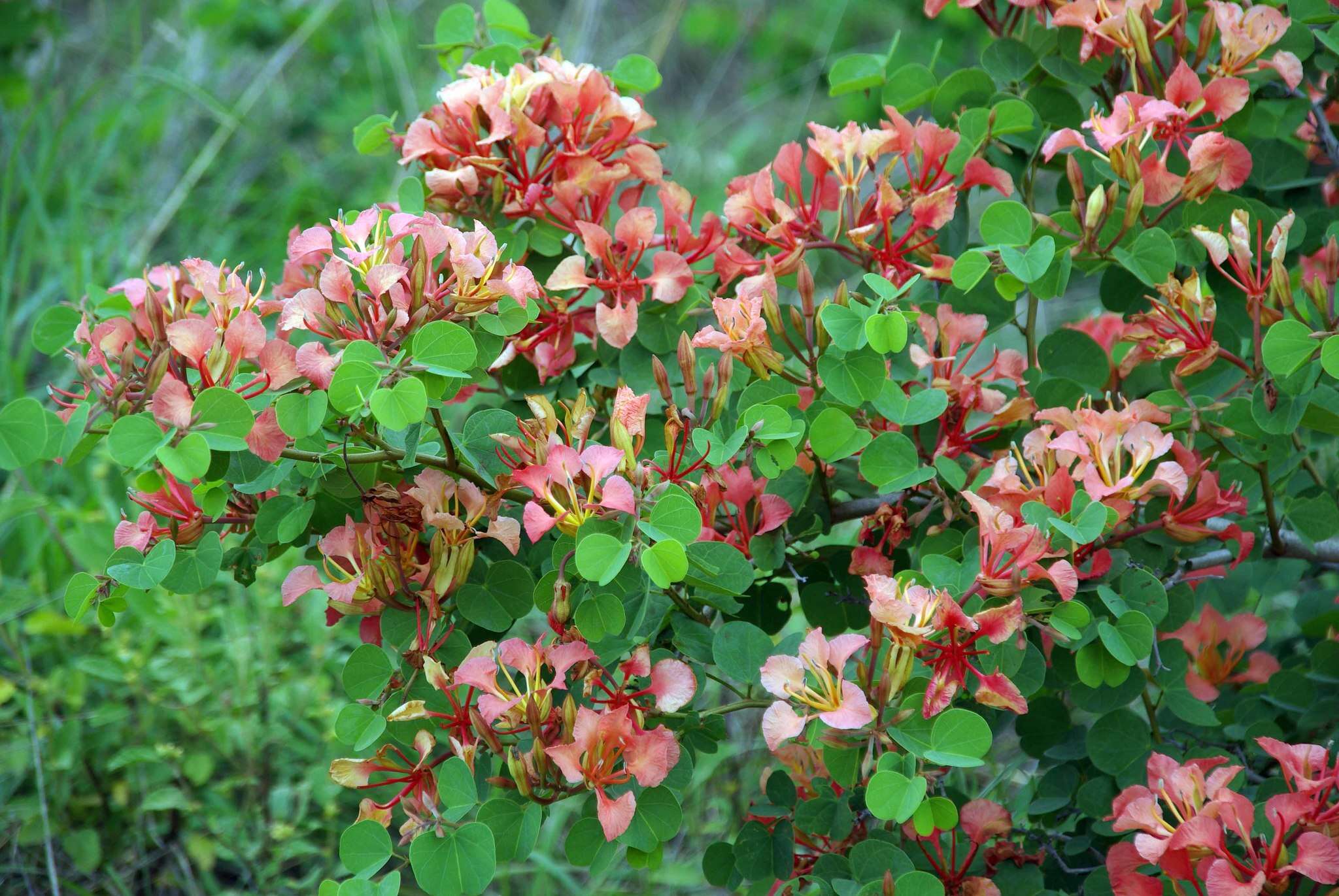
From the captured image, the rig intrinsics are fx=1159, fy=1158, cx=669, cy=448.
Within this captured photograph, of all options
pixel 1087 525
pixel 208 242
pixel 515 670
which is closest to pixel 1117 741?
pixel 1087 525

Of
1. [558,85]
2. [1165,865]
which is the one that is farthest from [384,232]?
[1165,865]

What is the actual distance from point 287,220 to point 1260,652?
7.85 ft

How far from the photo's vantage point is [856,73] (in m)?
1.11

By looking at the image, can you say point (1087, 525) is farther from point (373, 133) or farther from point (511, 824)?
point (373, 133)

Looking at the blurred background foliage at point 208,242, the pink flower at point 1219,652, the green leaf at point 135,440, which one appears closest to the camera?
the green leaf at point 135,440

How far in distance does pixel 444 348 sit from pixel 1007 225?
44 cm

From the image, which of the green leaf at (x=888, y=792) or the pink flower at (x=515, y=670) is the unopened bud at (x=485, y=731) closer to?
the pink flower at (x=515, y=670)

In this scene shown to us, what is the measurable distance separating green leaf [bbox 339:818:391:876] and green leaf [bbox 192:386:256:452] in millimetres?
266

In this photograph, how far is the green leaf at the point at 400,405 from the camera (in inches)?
27.6

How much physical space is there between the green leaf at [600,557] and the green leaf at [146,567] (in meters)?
0.29

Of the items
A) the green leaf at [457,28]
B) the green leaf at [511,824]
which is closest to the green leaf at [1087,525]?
the green leaf at [511,824]

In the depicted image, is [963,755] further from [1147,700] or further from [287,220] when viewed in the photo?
[287,220]

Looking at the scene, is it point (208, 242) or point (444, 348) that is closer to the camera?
point (444, 348)

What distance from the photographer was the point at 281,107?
3.44 meters
